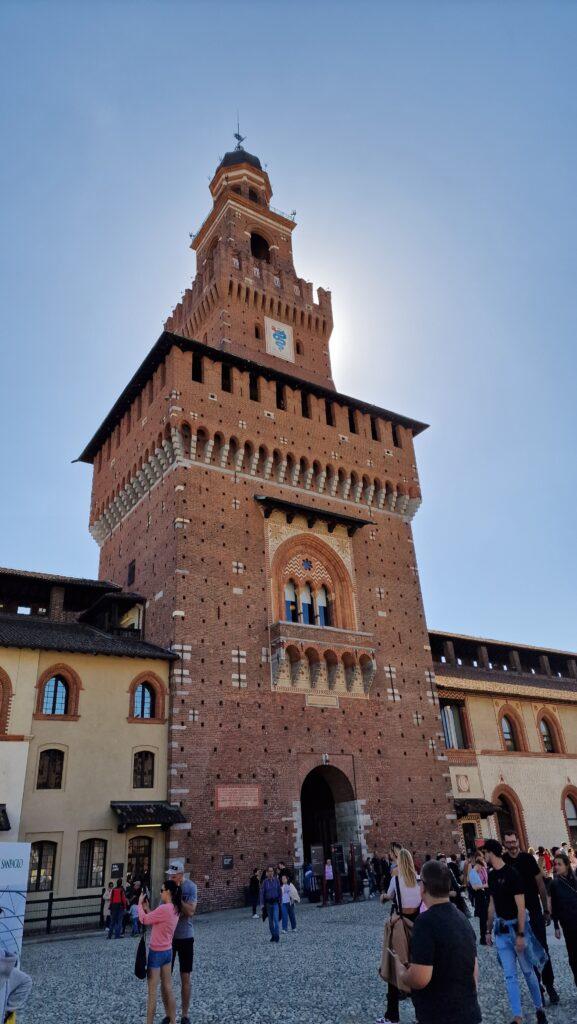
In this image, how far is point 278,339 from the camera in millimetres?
36781

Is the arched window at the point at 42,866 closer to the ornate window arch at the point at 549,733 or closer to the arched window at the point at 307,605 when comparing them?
the arched window at the point at 307,605

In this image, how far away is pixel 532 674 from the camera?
42562 millimetres

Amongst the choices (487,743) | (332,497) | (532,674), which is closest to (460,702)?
(487,743)

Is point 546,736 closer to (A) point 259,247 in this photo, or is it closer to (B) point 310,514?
(B) point 310,514

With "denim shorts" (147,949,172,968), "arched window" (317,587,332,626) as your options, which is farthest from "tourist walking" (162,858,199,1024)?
"arched window" (317,587,332,626)

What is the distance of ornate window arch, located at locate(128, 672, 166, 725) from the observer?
23.8m

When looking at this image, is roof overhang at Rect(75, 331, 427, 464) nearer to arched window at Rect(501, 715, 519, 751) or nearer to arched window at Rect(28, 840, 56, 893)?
arched window at Rect(501, 715, 519, 751)

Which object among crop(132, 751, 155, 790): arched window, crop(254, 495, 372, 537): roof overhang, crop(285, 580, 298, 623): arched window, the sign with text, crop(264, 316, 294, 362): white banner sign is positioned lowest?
the sign with text

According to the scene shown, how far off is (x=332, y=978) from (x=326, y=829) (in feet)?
59.3

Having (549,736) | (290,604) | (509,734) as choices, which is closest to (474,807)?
(509,734)

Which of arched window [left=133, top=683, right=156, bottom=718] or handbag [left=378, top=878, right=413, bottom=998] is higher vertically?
arched window [left=133, top=683, right=156, bottom=718]

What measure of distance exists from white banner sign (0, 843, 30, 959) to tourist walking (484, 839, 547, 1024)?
528 centimetres

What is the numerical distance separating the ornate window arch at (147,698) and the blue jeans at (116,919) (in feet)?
21.4

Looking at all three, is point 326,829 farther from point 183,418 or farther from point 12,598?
point 183,418
